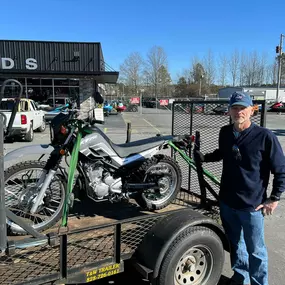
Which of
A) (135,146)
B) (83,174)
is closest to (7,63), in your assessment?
(135,146)

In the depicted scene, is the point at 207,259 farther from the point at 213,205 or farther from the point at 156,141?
the point at 156,141

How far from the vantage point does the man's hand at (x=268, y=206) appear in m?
2.66

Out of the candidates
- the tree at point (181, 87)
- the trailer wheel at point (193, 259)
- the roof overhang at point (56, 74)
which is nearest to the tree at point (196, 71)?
the tree at point (181, 87)

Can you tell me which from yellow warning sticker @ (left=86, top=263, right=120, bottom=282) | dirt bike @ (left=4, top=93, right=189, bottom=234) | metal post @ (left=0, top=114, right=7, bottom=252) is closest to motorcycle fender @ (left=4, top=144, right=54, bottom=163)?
dirt bike @ (left=4, top=93, right=189, bottom=234)

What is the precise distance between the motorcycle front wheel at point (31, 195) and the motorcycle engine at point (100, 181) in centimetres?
33

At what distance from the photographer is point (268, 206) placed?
2.68 metres

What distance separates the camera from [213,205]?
3.71 metres

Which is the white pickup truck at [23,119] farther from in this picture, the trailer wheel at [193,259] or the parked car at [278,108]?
the parked car at [278,108]

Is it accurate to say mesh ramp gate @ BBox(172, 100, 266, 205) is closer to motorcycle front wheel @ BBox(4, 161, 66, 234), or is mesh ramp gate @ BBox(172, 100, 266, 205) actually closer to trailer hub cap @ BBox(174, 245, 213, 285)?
trailer hub cap @ BBox(174, 245, 213, 285)

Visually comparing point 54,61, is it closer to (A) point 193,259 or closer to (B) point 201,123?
(B) point 201,123

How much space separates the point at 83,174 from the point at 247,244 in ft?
6.07

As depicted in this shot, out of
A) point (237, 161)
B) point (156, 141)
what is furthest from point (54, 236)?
point (156, 141)

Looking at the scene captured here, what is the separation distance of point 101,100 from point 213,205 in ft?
5.78

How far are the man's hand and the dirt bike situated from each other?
1575mm
